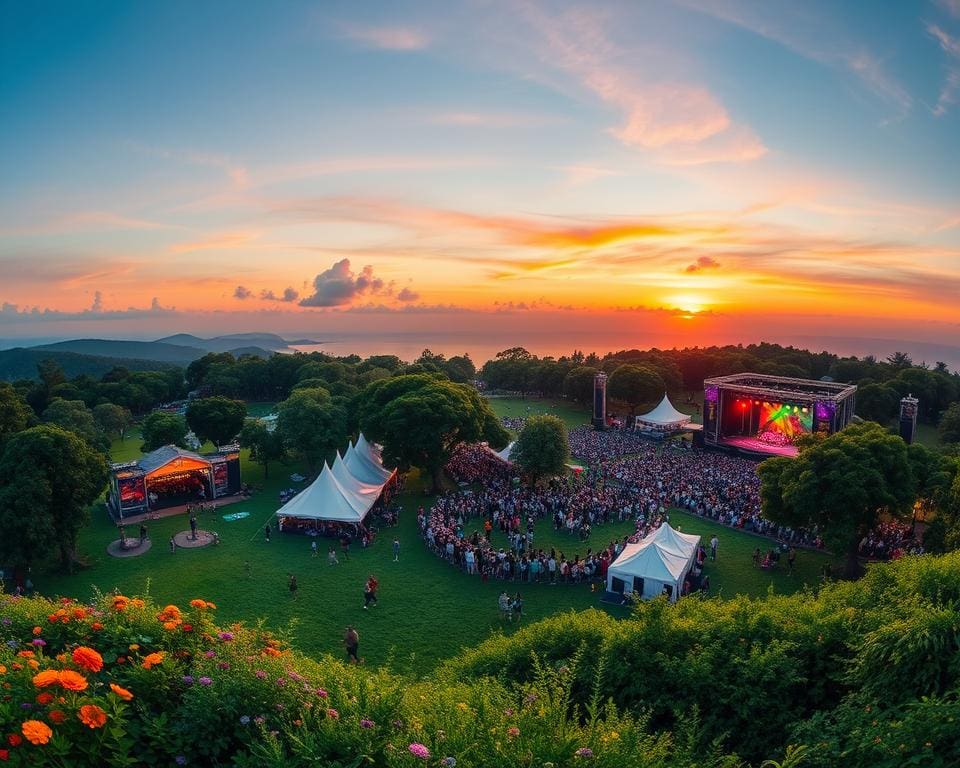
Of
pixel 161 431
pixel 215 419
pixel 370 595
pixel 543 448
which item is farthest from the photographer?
pixel 215 419

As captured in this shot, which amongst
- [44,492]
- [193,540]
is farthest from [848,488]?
[44,492]

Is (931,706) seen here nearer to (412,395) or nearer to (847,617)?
(847,617)

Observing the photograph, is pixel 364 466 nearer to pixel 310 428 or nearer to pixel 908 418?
pixel 310 428

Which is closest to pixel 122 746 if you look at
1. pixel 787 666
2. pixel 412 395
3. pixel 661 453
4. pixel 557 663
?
pixel 557 663

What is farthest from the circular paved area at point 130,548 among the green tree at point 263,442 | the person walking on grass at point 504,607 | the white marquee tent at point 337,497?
the person walking on grass at point 504,607

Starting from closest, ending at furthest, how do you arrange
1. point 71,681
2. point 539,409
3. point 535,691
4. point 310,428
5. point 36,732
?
point 36,732 → point 71,681 → point 535,691 → point 310,428 → point 539,409

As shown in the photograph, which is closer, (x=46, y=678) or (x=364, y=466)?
(x=46, y=678)

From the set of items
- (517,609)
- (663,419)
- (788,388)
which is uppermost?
(788,388)
